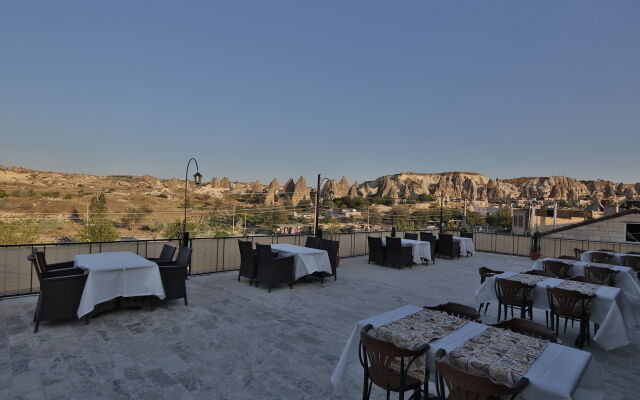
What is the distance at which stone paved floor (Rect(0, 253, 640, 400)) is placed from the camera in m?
2.89

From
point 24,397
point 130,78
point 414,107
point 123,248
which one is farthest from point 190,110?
point 24,397

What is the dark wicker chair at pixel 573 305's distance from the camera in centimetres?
402

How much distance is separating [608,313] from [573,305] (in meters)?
0.33

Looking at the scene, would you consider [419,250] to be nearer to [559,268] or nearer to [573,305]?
[559,268]

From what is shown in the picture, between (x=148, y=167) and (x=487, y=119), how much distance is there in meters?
39.5

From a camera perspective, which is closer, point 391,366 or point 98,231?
point 391,366

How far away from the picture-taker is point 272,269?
6.39 meters

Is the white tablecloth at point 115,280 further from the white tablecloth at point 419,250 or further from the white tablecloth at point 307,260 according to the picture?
the white tablecloth at point 419,250

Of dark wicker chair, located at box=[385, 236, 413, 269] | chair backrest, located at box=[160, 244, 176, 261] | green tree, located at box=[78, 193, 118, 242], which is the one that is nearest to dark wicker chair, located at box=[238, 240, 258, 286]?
chair backrest, located at box=[160, 244, 176, 261]

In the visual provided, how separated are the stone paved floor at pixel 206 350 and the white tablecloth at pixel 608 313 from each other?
246mm

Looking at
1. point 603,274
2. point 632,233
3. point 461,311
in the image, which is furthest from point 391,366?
point 632,233

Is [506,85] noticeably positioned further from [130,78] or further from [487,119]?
[130,78]

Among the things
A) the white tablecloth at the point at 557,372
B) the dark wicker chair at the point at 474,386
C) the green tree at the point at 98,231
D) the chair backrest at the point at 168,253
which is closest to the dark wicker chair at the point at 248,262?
the chair backrest at the point at 168,253

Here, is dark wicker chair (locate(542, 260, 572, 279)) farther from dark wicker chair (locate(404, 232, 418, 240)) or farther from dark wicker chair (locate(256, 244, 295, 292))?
dark wicker chair (locate(404, 232, 418, 240))
